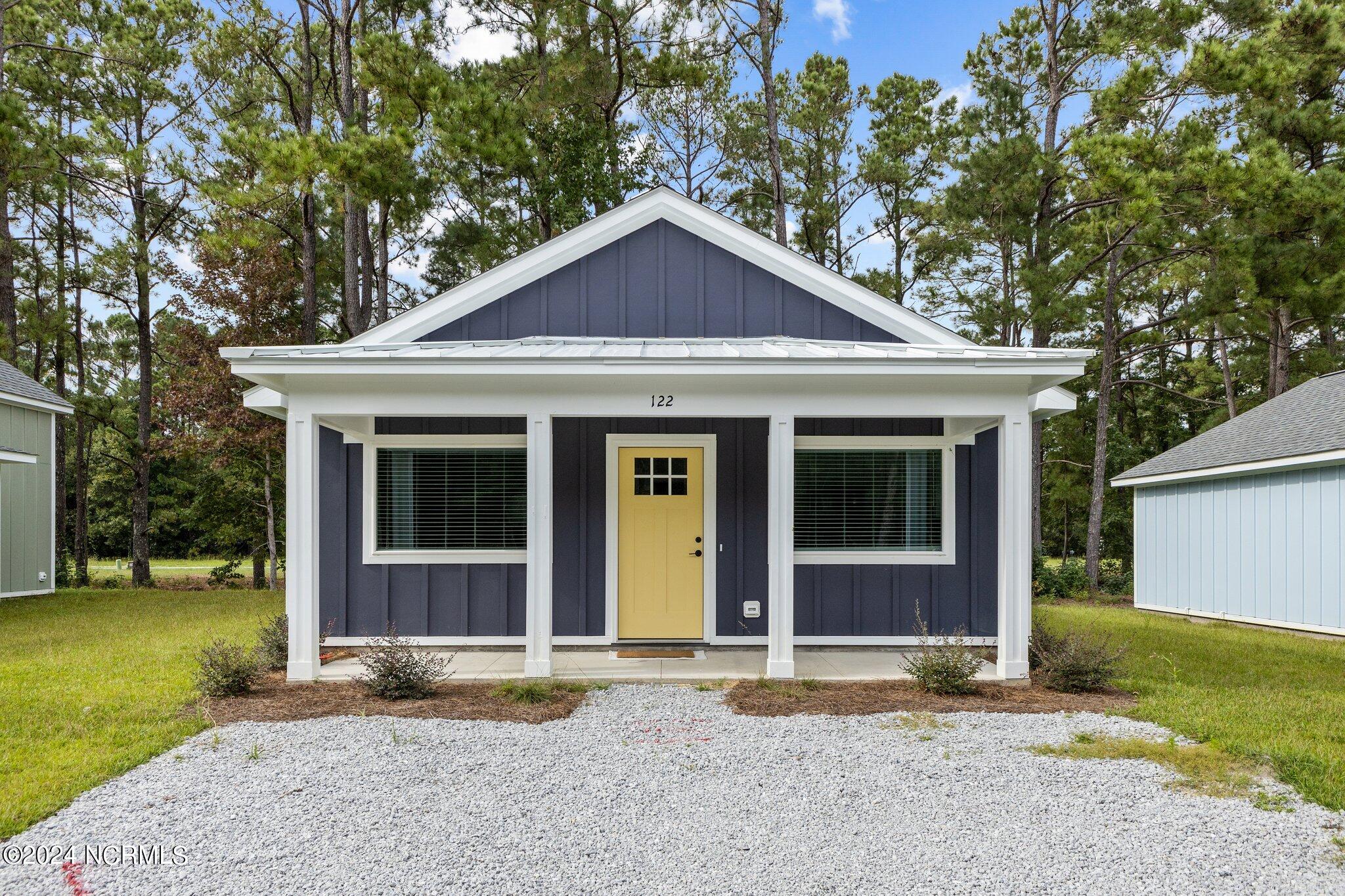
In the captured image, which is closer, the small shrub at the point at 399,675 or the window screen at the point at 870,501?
the small shrub at the point at 399,675

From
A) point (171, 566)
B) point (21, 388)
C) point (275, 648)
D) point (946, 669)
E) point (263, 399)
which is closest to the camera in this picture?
point (946, 669)

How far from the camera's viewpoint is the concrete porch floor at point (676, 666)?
619cm

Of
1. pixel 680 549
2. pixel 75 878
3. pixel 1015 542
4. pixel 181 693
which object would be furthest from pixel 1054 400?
pixel 181 693

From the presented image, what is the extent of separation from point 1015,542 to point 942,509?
1.44 meters

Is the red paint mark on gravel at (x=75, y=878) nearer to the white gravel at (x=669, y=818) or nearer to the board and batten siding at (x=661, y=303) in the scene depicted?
the white gravel at (x=669, y=818)

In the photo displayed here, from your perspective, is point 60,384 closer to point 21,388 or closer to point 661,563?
point 21,388

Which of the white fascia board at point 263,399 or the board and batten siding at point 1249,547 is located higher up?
the white fascia board at point 263,399

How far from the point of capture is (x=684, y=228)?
25.1 feet

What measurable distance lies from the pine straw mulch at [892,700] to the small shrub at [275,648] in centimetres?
390

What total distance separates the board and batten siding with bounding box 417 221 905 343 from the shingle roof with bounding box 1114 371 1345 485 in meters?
5.81

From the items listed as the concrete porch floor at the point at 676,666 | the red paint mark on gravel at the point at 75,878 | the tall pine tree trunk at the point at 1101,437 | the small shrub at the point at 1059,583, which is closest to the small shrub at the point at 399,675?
the concrete porch floor at the point at 676,666

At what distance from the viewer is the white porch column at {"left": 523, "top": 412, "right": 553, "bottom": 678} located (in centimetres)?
585

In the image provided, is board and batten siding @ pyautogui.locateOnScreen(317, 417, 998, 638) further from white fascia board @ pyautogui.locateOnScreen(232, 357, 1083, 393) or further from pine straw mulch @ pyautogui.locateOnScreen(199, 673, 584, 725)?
white fascia board @ pyautogui.locateOnScreen(232, 357, 1083, 393)

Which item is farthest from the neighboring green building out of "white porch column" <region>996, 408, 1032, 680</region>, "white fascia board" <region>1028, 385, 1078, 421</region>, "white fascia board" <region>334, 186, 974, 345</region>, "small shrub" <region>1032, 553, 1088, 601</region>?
"small shrub" <region>1032, 553, 1088, 601</region>
